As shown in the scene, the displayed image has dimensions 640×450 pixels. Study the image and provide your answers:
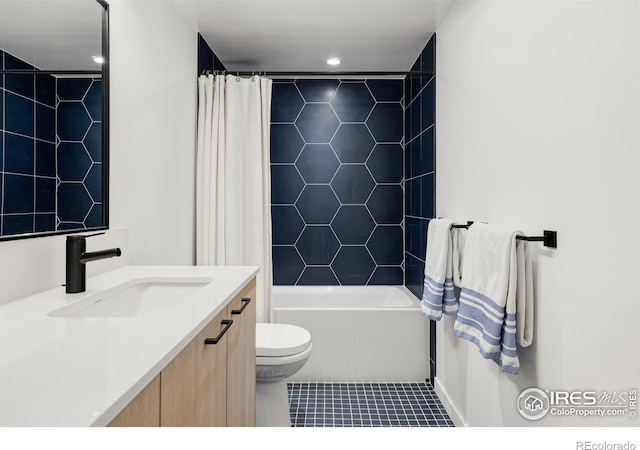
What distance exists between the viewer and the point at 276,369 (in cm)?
183

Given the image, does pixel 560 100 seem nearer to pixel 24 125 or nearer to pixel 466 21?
pixel 466 21

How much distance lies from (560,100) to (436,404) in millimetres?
1868

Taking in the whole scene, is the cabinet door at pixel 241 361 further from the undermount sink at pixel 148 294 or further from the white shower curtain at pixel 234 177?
the white shower curtain at pixel 234 177

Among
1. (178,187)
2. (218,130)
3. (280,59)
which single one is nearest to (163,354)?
Result: (178,187)

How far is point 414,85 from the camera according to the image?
3.08 metres

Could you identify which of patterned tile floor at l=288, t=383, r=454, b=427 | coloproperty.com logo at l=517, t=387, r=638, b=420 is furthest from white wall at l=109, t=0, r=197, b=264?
coloproperty.com logo at l=517, t=387, r=638, b=420

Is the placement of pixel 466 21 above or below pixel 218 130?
above

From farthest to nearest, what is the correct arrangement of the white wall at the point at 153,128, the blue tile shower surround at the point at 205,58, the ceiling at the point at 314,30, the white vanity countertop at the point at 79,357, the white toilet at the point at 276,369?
the blue tile shower surround at the point at 205,58
the ceiling at the point at 314,30
the white toilet at the point at 276,369
the white wall at the point at 153,128
the white vanity countertop at the point at 79,357

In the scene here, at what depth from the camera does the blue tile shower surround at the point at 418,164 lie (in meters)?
2.62

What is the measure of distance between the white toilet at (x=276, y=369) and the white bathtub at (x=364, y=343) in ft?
2.03

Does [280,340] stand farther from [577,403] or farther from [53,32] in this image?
[53,32]

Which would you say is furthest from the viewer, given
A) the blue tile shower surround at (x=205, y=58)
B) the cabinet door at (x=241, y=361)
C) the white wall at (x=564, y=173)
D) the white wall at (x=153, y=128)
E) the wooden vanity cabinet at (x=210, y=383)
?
the blue tile shower surround at (x=205, y=58)

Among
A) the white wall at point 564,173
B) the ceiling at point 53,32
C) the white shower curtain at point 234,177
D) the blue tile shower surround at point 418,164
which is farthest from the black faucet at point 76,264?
the blue tile shower surround at point 418,164

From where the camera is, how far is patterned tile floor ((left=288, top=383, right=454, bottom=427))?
7.00 ft
